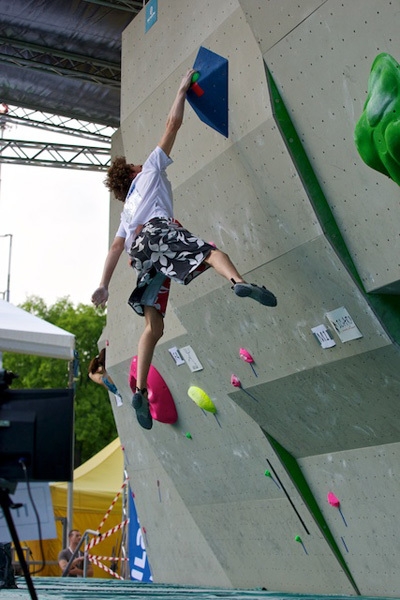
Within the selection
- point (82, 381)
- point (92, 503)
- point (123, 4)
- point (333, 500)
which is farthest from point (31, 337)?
point (82, 381)

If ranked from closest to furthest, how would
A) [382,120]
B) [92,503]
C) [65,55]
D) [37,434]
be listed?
[37,434] → [382,120] → [65,55] → [92,503]

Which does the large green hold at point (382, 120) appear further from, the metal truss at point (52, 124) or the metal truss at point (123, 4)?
the metal truss at point (52, 124)

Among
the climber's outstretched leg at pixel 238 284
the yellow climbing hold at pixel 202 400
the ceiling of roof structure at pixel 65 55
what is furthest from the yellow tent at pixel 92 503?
the climber's outstretched leg at pixel 238 284

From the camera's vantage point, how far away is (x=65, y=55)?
31.9 feet

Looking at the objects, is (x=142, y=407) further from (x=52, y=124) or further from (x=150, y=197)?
(x=52, y=124)

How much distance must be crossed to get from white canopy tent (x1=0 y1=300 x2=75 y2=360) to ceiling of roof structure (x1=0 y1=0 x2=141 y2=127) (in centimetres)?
420

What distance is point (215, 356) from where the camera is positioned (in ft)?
18.9

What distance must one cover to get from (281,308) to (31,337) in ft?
5.12

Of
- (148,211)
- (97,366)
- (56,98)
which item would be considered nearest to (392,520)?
(148,211)

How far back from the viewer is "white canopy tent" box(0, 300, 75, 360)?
5.04 m

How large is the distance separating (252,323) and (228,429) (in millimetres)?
1231

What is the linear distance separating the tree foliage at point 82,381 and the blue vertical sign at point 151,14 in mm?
19435

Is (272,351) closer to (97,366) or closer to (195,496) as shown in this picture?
(195,496)

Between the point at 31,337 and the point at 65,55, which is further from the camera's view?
the point at 65,55
